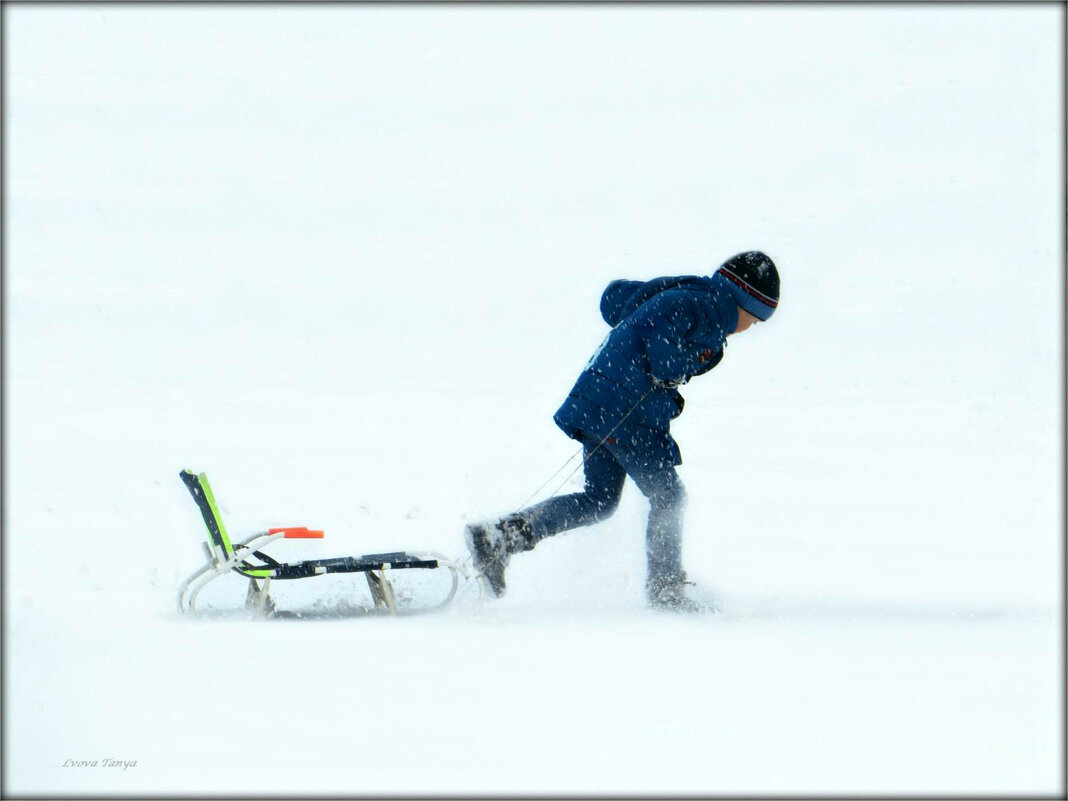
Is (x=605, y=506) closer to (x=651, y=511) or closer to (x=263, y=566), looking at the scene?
(x=651, y=511)

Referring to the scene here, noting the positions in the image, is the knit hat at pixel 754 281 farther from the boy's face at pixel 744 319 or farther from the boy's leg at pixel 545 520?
the boy's leg at pixel 545 520

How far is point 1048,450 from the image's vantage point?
746cm

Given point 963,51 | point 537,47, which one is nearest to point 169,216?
point 537,47

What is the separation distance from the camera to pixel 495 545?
3859mm

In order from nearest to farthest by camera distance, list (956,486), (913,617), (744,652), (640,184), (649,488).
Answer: (744,652) → (913,617) → (649,488) → (956,486) → (640,184)

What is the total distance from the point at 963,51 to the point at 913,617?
1415 cm

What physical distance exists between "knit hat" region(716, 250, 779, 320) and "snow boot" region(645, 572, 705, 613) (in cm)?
105

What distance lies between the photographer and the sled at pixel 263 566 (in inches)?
148

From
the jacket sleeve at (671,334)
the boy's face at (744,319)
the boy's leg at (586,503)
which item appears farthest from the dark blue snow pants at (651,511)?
the boy's face at (744,319)

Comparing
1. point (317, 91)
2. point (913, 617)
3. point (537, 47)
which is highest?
point (537, 47)

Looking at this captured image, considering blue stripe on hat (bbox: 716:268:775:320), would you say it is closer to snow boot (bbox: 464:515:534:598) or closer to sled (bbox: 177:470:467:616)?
snow boot (bbox: 464:515:534:598)

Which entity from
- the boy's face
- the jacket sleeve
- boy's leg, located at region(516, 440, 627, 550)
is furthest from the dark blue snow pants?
the boy's face

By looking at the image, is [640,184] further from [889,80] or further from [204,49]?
[204,49]

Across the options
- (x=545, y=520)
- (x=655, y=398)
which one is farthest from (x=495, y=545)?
(x=655, y=398)
